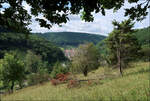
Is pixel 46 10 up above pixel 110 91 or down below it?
above

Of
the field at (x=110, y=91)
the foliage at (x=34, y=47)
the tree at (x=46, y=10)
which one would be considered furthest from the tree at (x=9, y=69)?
the foliage at (x=34, y=47)

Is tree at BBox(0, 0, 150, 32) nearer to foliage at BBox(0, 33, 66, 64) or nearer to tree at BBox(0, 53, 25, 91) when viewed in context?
tree at BBox(0, 53, 25, 91)

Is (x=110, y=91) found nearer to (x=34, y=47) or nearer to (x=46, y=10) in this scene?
(x=46, y=10)

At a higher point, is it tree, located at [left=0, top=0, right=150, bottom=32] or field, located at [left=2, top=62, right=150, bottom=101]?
tree, located at [left=0, top=0, right=150, bottom=32]

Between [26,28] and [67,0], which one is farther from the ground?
[67,0]

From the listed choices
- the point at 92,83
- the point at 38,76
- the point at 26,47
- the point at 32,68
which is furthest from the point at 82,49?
the point at 26,47

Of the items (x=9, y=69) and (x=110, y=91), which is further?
(x=9, y=69)

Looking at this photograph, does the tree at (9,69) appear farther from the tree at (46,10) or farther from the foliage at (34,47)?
the foliage at (34,47)

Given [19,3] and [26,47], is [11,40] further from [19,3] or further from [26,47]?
[19,3]

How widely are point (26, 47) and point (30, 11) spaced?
617 feet

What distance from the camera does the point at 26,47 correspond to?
18125 centimetres

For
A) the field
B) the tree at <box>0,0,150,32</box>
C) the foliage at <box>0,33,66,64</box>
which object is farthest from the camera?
the foliage at <box>0,33,66,64</box>

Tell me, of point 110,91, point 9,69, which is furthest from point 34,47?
point 110,91

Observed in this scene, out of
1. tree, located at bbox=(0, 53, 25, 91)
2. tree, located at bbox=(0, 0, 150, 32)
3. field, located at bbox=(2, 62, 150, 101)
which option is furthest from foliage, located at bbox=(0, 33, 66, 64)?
tree, located at bbox=(0, 0, 150, 32)
